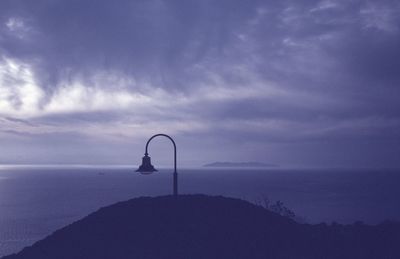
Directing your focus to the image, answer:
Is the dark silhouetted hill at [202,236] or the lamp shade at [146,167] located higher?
the lamp shade at [146,167]

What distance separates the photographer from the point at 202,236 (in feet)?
77.2

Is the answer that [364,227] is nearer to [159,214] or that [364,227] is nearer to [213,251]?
[213,251]

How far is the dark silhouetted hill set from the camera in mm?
22625

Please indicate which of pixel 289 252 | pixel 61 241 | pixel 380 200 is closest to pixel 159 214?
pixel 61 241

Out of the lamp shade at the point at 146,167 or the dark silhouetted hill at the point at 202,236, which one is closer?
the lamp shade at the point at 146,167

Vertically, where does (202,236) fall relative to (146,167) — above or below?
below

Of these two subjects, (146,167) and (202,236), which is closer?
(146,167)

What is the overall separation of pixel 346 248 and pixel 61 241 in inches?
722

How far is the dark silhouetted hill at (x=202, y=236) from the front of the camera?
2262 centimetres

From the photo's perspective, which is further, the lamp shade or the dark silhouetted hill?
the dark silhouetted hill

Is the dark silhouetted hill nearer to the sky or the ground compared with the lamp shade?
nearer to the ground

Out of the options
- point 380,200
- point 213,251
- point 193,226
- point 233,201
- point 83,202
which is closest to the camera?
point 213,251

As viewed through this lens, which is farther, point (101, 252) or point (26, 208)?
point (26, 208)

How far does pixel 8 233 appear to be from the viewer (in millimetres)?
100250
